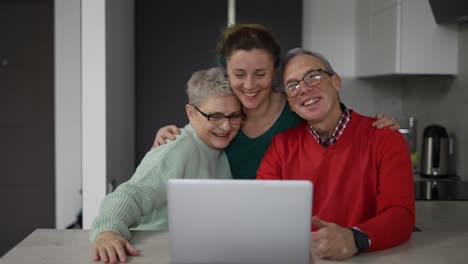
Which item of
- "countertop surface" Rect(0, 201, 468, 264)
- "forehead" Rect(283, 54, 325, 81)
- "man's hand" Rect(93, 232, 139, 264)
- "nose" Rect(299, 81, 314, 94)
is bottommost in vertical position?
"countertop surface" Rect(0, 201, 468, 264)

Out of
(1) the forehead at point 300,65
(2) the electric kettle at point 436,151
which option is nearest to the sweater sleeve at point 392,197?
(1) the forehead at point 300,65

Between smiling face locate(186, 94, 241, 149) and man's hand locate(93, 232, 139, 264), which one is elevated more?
smiling face locate(186, 94, 241, 149)

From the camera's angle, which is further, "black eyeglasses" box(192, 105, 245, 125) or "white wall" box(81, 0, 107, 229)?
"white wall" box(81, 0, 107, 229)

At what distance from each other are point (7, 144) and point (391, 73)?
3.19 metres

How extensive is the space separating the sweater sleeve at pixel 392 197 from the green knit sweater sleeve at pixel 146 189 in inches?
→ 24.0

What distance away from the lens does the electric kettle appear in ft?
10.3

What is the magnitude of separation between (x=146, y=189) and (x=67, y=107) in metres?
2.62

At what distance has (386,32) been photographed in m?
3.27

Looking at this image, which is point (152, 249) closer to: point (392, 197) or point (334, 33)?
point (392, 197)

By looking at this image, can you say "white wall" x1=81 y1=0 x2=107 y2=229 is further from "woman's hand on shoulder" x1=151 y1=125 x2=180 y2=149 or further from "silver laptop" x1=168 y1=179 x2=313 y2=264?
"silver laptop" x1=168 y1=179 x2=313 y2=264

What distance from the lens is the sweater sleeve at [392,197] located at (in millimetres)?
1446

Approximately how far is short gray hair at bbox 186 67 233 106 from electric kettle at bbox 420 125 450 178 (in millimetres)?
1638

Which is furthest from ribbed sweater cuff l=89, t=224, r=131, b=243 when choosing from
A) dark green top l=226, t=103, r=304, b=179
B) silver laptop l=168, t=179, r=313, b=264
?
dark green top l=226, t=103, r=304, b=179

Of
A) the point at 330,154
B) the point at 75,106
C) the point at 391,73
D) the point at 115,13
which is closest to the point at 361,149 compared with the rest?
the point at 330,154
